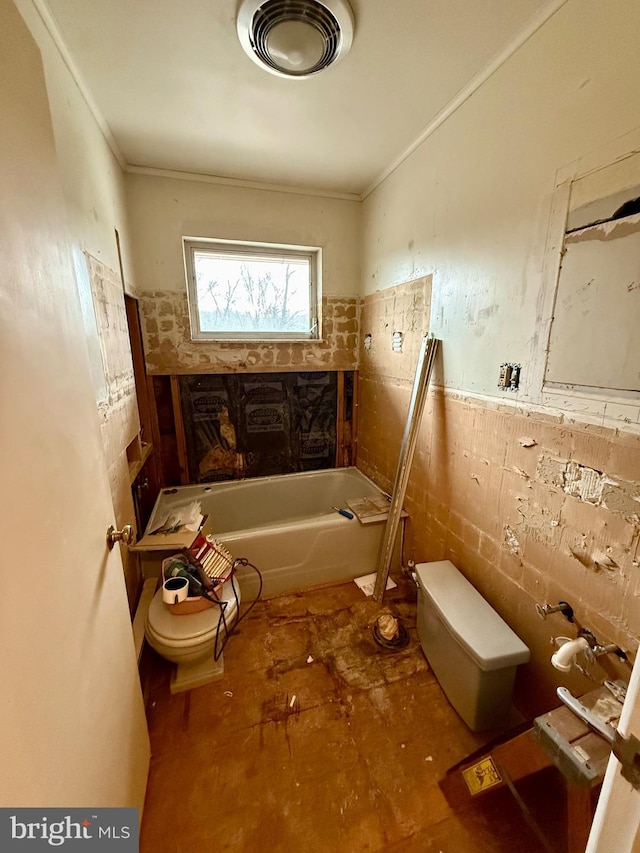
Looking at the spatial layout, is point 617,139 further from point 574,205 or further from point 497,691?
point 497,691

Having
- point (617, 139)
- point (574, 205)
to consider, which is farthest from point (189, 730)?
point (617, 139)

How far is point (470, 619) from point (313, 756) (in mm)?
790

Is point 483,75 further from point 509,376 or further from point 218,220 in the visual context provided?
point 218,220

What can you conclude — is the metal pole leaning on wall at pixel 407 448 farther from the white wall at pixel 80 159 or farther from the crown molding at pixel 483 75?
the white wall at pixel 80 159

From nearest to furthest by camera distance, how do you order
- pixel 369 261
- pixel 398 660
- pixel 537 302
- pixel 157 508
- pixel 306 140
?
pixel 537 302
pixel 398 660
pixel 306 140
pixel 157 508
pixel 369 261

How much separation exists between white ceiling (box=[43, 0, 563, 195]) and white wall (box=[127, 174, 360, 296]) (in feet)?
0.63

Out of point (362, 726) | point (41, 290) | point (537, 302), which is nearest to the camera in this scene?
point (41, 290)

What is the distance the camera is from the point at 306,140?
1.86 metres

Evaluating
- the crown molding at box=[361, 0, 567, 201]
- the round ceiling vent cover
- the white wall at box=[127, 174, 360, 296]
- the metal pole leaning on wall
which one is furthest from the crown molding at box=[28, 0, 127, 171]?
the metal pole leaning on wall

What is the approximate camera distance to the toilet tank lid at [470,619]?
3.90ft

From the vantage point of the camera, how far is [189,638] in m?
1.37

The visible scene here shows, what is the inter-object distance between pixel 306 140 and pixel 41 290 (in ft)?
6.13

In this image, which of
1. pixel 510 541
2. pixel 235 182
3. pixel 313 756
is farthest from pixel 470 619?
pixel 235 182

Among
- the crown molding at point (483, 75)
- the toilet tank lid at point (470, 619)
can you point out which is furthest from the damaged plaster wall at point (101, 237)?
the crown molding at point (483, 75)
